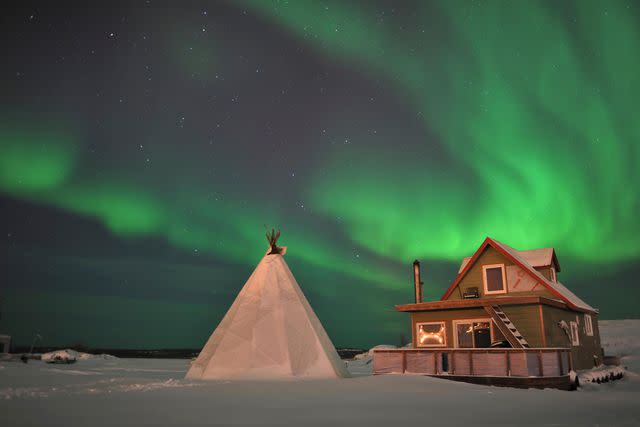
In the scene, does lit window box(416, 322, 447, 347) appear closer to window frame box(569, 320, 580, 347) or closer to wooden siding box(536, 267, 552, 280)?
window frame box(569, 320, 580, 347)

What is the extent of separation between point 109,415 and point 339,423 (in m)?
4.59

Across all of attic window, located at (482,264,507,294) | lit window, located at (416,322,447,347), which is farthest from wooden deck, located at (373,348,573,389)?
attic window, located at (482,264,507,294)

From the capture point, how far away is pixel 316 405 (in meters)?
11.3

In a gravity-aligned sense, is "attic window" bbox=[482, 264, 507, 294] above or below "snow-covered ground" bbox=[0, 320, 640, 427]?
above

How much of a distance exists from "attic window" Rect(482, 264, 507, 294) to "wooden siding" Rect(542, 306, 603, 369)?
2.70 m

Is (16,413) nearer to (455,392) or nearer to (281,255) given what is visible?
(455,392)

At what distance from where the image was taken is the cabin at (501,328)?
1688cm

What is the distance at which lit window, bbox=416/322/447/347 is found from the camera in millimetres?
22802

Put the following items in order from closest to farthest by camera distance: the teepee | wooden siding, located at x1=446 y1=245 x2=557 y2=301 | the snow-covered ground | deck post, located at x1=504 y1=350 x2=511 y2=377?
1. the snow-covered ground
2. deck post, located at x1=504 y1=350 x2=511 y2=377
3. the teepee
4. wooden siding, located at x1=446 y1=245 x2=557 y2=301

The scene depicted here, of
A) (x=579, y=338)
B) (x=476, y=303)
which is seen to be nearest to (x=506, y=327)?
(x=476, y=303)

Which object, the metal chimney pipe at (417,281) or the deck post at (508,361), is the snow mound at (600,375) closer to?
the deck post at (508,361)

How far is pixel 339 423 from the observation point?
29.0 feet

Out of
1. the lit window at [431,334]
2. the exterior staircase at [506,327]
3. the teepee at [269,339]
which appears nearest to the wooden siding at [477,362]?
the exterior staircase at [506,327]

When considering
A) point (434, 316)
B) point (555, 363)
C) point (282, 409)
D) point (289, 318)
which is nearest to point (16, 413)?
point (282, 409)
